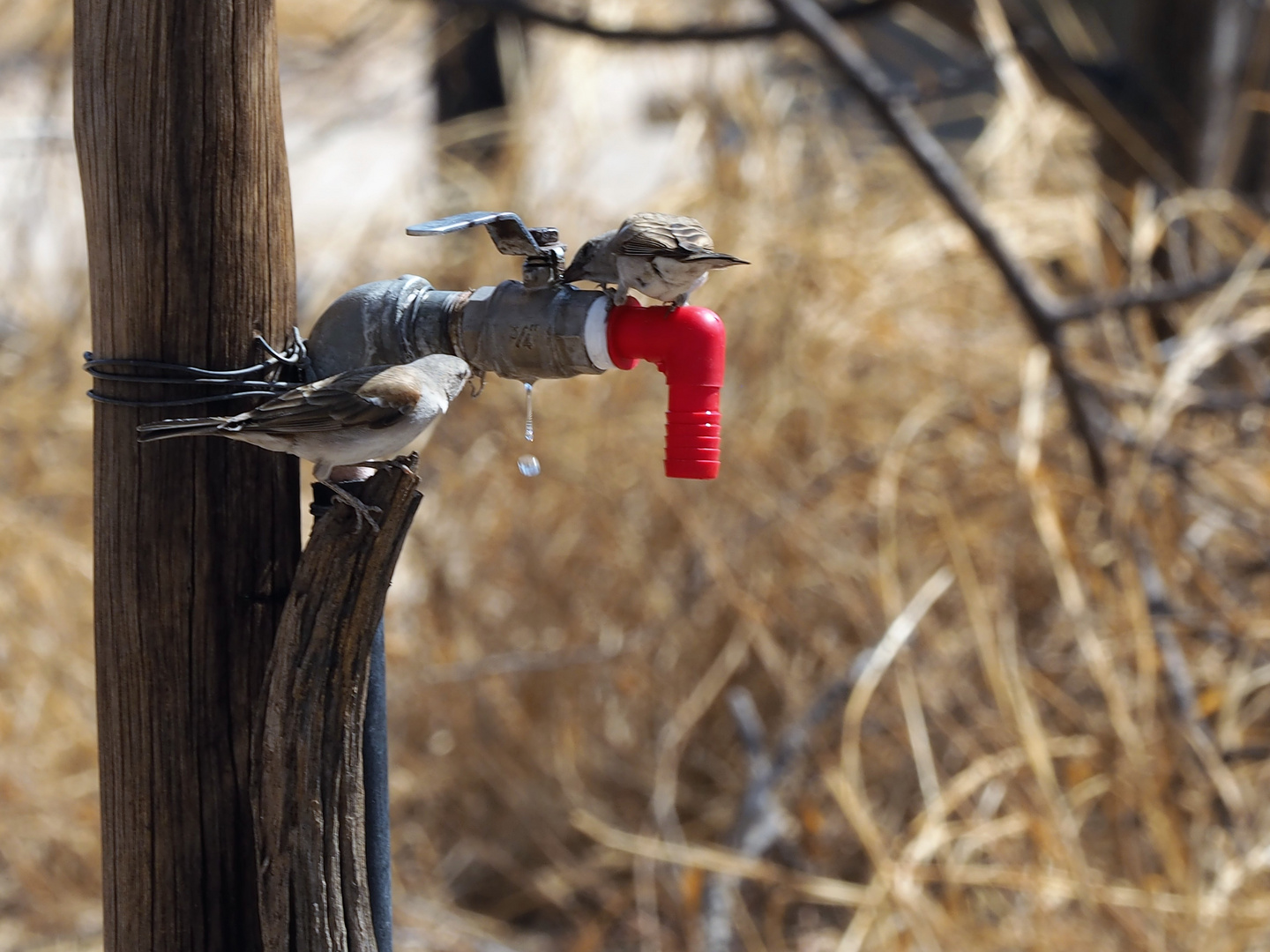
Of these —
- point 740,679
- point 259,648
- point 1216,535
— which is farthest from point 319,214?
point 259,648

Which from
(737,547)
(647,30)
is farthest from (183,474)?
(647,30)

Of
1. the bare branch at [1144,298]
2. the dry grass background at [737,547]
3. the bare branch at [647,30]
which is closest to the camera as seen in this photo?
the bare branch at [1144,298]

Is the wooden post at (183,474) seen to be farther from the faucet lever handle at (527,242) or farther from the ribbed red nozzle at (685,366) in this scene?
the ribbed red nozzle at (685,366)

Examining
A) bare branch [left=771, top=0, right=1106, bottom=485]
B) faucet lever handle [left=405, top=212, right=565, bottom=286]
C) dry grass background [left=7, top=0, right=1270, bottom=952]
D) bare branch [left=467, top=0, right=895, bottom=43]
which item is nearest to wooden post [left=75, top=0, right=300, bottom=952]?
faucet lever handle [left=405, top=212, right=565, bottom=286]

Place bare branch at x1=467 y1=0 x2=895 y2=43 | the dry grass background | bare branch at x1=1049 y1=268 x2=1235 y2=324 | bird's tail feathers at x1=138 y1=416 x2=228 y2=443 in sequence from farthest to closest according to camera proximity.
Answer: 1. bare branch at x1=467 y1=0 x2=895 y2=43
2. the dry grass background
3. bare branch at x1=1049 y1=268 x2=1235 y2=324
4. bird's tail feathers at x1=138 y1=416 x2=228 y2=443

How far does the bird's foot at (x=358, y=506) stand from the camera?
853 millimetres

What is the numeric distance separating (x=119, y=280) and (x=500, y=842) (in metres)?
2.08

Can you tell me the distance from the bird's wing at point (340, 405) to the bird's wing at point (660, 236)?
0.18 m

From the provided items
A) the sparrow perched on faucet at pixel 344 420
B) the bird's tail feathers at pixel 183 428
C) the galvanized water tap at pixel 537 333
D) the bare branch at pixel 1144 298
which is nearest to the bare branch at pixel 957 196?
the bare branch at pixel 1144 298

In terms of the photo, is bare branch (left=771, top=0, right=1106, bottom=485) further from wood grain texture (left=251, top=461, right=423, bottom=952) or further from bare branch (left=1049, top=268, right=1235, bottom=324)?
wood grain texture (left=251, top=461, right=423, bottom=952)

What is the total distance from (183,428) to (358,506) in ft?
0.41

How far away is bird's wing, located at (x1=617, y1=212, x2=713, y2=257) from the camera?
810mm

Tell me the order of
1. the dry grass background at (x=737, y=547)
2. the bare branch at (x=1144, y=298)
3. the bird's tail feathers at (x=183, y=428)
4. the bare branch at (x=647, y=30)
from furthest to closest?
1. the bare branch at (x=647, y=30)
2. the dry grass background at (x=737, y=547)
3. the bare branch at (x=1144, y=298)
4. the bird's tail feathers at (x=183, y=428)

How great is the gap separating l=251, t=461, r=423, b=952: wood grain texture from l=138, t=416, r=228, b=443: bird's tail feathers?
11 cm
